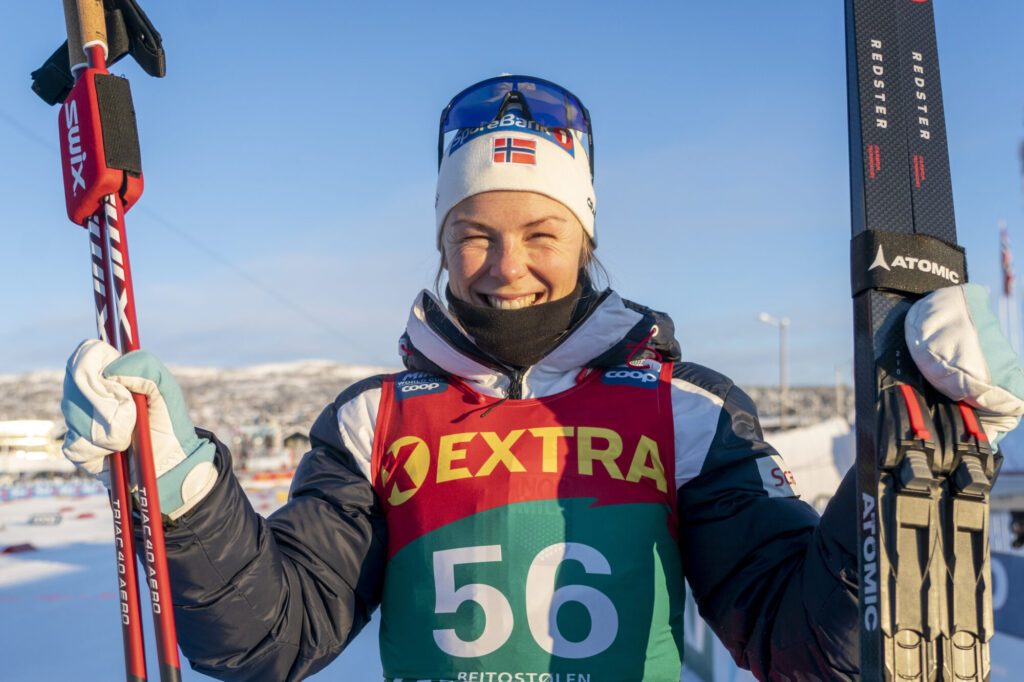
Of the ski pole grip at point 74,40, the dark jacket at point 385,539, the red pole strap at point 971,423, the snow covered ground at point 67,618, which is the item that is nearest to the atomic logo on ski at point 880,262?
the red pole strap at point 971,423

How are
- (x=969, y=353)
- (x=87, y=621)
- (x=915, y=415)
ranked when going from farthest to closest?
(x=87, y=621) < (x=915, y=415) < (x=969, y=353)

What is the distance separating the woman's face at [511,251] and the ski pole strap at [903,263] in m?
0.62

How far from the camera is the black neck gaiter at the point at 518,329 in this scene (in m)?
1.83

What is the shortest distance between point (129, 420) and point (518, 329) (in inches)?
31.2

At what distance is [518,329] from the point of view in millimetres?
1826

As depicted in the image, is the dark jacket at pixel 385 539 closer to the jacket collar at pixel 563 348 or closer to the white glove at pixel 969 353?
the jacket collar at pixel 563 348

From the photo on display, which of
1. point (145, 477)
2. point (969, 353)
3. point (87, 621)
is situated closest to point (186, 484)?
point (145, 477)

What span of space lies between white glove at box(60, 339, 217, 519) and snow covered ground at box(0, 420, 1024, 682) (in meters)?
3.46

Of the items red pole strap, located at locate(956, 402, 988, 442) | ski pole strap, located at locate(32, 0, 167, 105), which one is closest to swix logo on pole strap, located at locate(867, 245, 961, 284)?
red pole strap, located at locate(956, 402, 988, 442)

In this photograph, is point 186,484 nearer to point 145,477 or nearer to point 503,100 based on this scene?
point 145,477

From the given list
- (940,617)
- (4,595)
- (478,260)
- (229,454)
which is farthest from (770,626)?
(4,595)

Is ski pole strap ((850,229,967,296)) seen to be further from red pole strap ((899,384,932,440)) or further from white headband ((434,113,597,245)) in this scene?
white headband ((434,113,597,245))

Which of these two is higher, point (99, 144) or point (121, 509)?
point (99, 144)

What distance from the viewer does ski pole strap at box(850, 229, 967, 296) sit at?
61.7 inches
